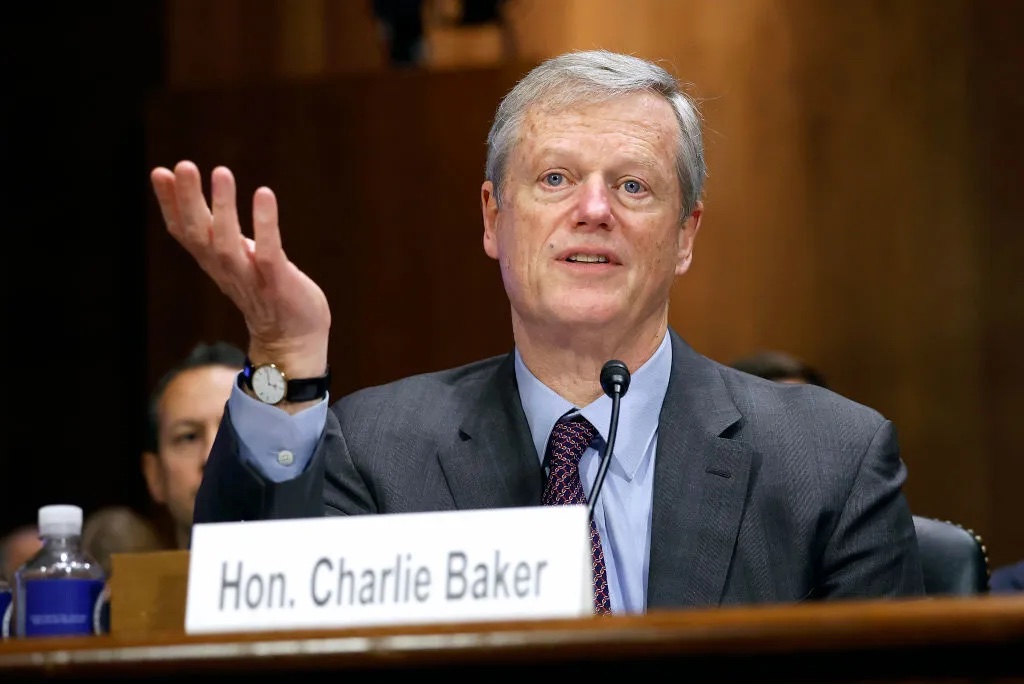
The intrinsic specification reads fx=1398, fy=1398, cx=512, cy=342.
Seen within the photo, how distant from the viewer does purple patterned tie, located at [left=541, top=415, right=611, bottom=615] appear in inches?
73.0

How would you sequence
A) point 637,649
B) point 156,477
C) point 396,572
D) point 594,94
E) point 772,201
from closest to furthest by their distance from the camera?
point 637,649 < point 396,572 < point 594,94 < point 156,477 < point 772,201

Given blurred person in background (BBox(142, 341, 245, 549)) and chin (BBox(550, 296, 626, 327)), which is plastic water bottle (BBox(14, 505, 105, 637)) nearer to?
chin (BBox(550, 296, 626, 327))

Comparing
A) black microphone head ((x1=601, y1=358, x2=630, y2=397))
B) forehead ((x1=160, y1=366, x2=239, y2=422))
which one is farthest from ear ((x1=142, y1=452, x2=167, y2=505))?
black microphone head ((x1=601, y1=358, x2=630, y2=397))

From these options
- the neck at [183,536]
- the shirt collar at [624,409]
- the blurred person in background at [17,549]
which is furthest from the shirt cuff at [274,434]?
the blurred person in background at [17,549]

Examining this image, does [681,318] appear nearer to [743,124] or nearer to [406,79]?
[743,124]

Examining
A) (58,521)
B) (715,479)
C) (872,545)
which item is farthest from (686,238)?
(58,521)

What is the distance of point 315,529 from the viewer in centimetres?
131

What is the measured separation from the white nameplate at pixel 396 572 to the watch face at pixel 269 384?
1.32 ft

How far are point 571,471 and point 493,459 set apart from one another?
0.42 ft

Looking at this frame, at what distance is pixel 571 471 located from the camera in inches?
77.4

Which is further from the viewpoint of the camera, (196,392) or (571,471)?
(196,392)

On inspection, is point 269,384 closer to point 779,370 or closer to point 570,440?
point 570,440

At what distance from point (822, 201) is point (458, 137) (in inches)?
47.3

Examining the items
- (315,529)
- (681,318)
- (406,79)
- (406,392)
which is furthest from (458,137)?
(315,529)
